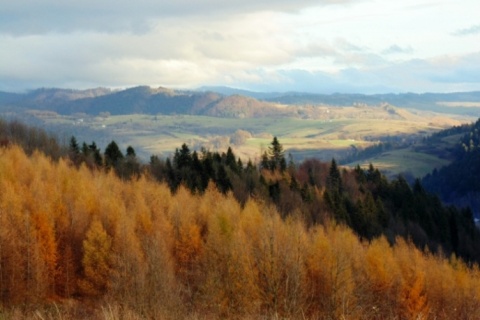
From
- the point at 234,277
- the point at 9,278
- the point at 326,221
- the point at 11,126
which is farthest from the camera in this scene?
the point at 11,126

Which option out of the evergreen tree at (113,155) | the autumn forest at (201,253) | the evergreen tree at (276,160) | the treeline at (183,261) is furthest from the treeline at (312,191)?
the treeline at (183,261)

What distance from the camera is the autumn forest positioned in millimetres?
43875

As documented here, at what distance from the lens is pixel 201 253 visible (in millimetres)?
64500

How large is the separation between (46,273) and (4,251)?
508 centimetres

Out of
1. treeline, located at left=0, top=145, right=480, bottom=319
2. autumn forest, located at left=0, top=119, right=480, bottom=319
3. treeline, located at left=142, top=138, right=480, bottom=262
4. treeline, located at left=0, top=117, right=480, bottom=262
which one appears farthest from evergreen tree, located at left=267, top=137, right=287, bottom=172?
treeline, located at left=0, top=145, right=480, bottom=319

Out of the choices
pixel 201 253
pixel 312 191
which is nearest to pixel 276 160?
pixel 312 191

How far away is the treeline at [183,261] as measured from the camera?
44.6 metres

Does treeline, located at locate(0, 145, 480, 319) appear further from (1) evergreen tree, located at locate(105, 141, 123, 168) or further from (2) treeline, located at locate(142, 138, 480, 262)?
(1) evergreen tree, located at locate(105, 141, 123, 168)

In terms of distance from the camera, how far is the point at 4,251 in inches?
2087

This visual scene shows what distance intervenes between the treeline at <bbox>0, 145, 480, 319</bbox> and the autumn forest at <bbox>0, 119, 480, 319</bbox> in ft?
0.68

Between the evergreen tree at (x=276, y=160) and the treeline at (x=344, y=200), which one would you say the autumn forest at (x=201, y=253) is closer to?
the treeline at (x=344, y=200)

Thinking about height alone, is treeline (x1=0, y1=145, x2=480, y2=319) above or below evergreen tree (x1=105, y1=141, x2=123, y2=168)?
below

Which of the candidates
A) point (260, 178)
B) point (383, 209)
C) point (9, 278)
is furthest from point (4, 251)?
point (383, 209)

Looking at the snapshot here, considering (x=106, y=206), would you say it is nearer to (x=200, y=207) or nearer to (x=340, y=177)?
(x=200, y=207)
